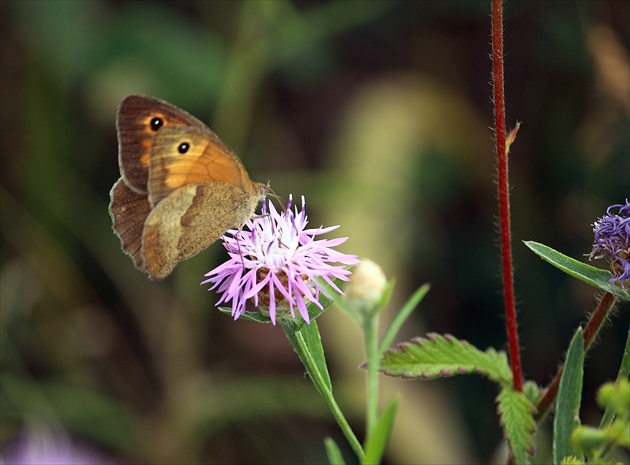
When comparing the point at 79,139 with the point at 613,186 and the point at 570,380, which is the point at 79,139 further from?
the point at 570,380

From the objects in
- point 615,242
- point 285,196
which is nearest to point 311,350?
point 615,242

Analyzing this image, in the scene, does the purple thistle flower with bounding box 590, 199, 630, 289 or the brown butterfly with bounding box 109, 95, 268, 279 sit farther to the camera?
the brown butterfly with bounding box 109, 95, 268, 279

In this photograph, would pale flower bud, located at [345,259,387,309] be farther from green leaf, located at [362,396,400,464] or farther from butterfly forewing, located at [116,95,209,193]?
butterfly forewing, located at [116,95,209,193]

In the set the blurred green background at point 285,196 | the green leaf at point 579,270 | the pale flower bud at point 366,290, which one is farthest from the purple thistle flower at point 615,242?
the blurred green background at point 285,196

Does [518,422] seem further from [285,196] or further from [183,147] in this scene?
[285,196]

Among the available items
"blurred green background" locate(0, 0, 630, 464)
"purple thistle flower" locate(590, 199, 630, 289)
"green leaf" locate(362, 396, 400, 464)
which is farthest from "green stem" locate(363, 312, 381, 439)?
"blurred green background" locate(0, 0, 630, 464)

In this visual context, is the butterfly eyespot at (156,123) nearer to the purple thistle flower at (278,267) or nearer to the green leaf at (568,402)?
the purple thistle flower at (278,267)

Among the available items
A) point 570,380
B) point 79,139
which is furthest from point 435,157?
point 570,380

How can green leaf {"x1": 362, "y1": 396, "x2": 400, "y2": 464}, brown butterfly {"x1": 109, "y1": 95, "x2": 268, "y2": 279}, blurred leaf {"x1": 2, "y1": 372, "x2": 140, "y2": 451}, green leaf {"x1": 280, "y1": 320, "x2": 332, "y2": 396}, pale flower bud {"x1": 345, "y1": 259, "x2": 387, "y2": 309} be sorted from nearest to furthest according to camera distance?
green leaf {"x1": 362, "y1": 396, "x2": 400, "y2": 464}, pale flower bud {"x1": 345, "y1": 259, "x2": 387, "y2": 309}, green leaf {"x1": 280, "y1": 320, "x2": 332, "y2": 396}, brown butterfly {"x1": 109, "y1": 95, "x2": 268, "y2": 279}, blurred leaf {"x1": 2, "y1": 372, "x2": 140, "y2": 451}
